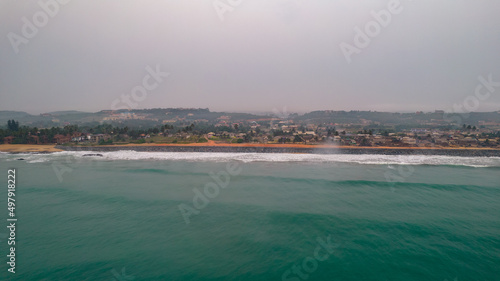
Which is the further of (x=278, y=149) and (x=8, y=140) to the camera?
(x=8, y=140)

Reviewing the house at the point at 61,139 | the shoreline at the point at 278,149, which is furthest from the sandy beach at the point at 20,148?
the house at the point at 61,139

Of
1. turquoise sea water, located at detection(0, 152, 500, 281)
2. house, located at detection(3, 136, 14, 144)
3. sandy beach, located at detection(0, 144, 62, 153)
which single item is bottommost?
turquoise sea water, located at detection(0, 152, 500, 281)

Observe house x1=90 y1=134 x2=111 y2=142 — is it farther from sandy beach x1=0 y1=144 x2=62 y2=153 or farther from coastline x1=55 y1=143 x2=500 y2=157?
sandy beach x1=0 y1=144 x2=62 y2=153

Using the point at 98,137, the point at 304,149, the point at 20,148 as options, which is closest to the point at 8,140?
the point at 20,148

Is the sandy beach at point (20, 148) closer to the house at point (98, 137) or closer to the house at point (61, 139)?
the house at point (61, 139)

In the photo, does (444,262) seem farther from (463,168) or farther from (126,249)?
(463,168)

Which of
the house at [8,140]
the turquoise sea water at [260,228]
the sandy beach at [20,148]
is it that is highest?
the house at [8,140]

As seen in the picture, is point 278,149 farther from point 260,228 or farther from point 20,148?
point 20,148

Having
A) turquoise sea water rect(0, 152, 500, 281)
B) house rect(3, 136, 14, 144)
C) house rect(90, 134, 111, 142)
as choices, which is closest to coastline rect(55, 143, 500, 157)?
house rect(90, 134, 111, 142)

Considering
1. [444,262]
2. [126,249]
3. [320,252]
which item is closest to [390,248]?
[444,262]

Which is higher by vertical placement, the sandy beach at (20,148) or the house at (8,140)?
the house at (8,140)
